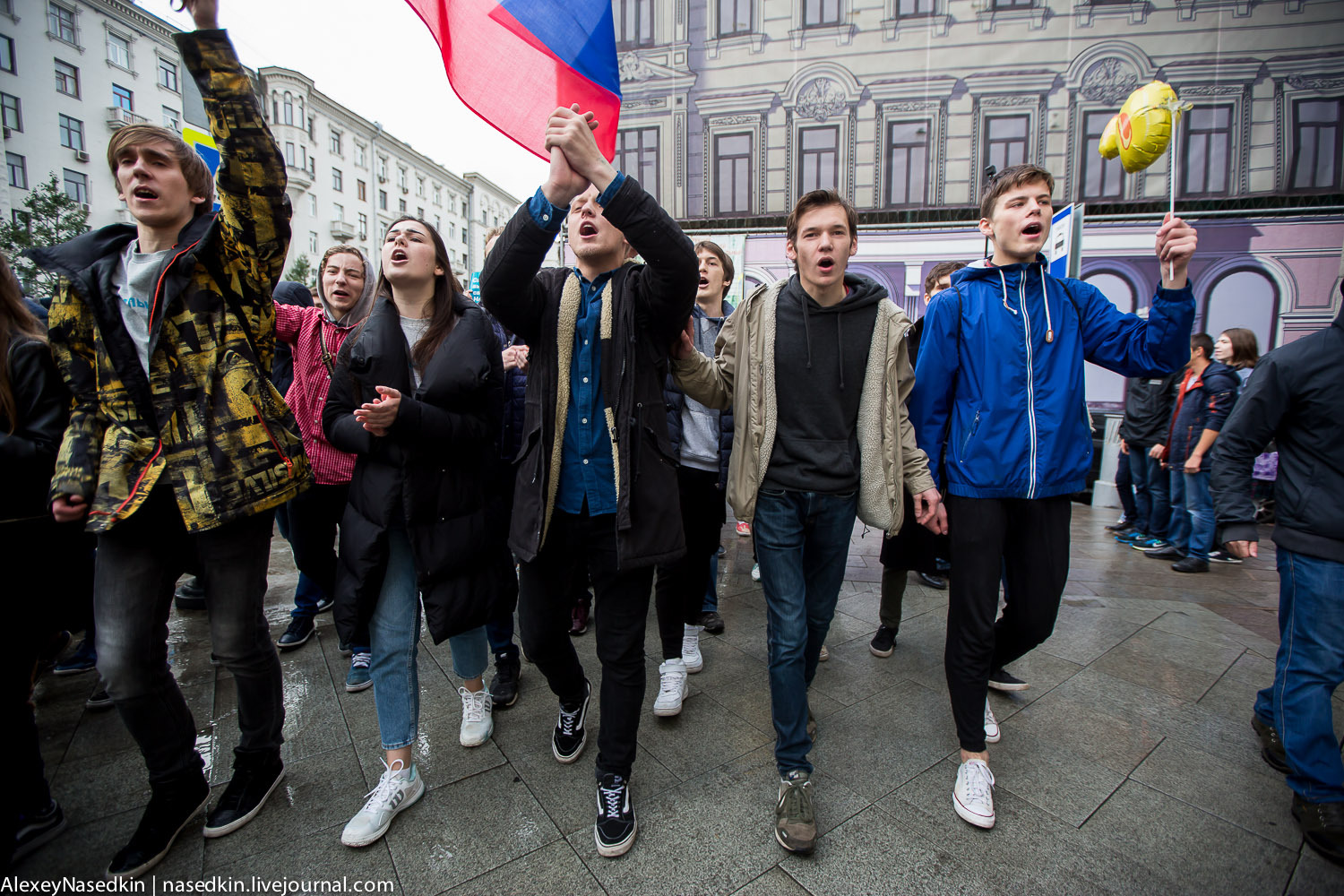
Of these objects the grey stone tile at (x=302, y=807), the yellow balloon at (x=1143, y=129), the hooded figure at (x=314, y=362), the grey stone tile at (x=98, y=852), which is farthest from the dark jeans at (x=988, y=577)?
the yellow balloon at (x=1143, y=129)

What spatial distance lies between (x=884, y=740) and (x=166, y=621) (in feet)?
9.40

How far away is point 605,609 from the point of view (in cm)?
223

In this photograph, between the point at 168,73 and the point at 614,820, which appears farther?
the point at 168,73

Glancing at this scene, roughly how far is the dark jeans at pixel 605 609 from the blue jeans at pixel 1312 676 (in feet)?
8.00

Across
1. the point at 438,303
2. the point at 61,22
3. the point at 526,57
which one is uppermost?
the point at 61,22

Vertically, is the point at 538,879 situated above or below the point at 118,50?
below

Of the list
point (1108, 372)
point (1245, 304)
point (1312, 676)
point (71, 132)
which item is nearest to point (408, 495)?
point (1312, 676)

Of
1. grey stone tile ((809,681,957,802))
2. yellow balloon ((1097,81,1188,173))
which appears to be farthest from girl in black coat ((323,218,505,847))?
yellow balloon ((1097,81,1188,173))

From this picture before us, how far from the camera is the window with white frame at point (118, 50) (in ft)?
107

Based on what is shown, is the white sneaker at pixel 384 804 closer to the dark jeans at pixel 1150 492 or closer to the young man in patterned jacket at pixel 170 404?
the young man in patterned jacket at pixel 170 404

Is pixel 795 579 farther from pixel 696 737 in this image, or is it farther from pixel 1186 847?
pixel 1186 847

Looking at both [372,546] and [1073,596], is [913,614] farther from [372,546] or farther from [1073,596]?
[372,546]

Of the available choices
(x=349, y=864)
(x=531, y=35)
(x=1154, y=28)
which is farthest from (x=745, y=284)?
(x=349, y=864)

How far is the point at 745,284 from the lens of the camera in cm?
1323
